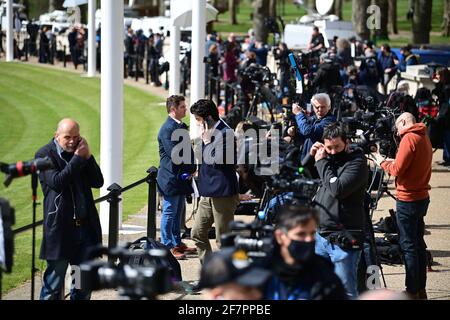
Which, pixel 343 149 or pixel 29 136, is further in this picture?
pixel 29 136

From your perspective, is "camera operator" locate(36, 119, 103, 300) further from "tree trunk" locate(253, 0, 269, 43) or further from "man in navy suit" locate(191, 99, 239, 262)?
"tree trunk" locate(253, 0, 269, 43)

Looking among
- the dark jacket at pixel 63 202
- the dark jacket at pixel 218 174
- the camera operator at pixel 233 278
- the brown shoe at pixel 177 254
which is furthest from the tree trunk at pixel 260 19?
the camera operator at pixel 233 278

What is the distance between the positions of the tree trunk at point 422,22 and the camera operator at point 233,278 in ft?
136

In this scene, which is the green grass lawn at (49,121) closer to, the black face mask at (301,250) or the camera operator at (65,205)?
the camera operator at (65,205)

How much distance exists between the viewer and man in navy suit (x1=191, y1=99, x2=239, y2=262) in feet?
35.5

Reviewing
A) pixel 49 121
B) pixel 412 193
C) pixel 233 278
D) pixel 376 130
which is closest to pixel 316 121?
pixel 376 130

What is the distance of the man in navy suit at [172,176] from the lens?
40.0 feet

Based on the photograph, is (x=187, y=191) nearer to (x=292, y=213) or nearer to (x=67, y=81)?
(x=292, y=213)

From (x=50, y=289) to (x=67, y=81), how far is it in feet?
95.5

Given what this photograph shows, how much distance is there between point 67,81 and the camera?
37.5 metres

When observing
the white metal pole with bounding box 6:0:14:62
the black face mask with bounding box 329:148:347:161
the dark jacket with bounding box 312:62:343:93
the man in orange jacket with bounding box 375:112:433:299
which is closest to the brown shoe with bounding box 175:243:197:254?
the man in orange jacket with bounding box 375:112:433:299

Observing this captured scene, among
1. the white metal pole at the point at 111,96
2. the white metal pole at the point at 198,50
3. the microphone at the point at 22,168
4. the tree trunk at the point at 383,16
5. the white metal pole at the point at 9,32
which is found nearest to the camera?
the microphone at the point at 22,168

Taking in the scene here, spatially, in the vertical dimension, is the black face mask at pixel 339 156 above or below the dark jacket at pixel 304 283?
above
